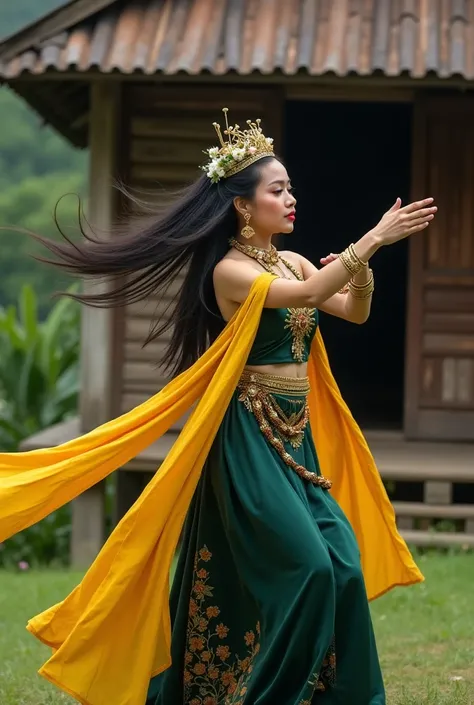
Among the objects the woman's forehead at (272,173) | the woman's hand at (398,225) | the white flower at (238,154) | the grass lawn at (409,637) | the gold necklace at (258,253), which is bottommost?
the grass lawn at (409,637)

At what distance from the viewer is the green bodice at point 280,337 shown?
14.7 ft

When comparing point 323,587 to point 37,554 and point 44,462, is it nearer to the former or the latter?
point 44,462

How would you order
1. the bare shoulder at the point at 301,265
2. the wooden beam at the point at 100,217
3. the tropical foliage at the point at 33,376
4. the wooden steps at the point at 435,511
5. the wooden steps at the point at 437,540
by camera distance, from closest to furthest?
the bare shoulder at the point at 301,265, the wooden steps at the point at 437,540, the wooden steps at the point at 435,511, the wooden beam at the point at 100,217, the tropical foliage at the point at 33,376

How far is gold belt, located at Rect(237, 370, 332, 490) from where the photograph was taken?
14.7ft

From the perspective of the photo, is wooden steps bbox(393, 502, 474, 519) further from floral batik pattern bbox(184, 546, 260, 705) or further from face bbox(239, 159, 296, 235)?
face bbox(239, 159, 296, 235)

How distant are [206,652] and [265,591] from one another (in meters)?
0.40

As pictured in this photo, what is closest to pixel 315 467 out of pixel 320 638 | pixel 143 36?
pixel 320 638

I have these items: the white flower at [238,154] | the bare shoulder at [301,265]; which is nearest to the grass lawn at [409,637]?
the bare shoulder at [301,265]

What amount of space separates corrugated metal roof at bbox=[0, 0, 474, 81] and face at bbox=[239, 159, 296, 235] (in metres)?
3.72

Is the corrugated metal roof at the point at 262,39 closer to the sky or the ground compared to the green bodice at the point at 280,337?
closer to the sky

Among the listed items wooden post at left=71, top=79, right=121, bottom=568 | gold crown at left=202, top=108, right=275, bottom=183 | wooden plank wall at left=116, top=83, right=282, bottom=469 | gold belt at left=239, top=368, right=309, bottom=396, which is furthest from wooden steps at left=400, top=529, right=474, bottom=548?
gold crown at left=202, top=108, right=275, bottom=183

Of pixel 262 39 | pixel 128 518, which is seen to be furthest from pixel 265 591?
pixel 262 39

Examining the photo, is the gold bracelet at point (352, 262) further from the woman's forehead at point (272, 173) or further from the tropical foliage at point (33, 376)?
the tropical foliage at point (33, 376)

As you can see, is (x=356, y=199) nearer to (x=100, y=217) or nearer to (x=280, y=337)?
(x=100, y=217)
